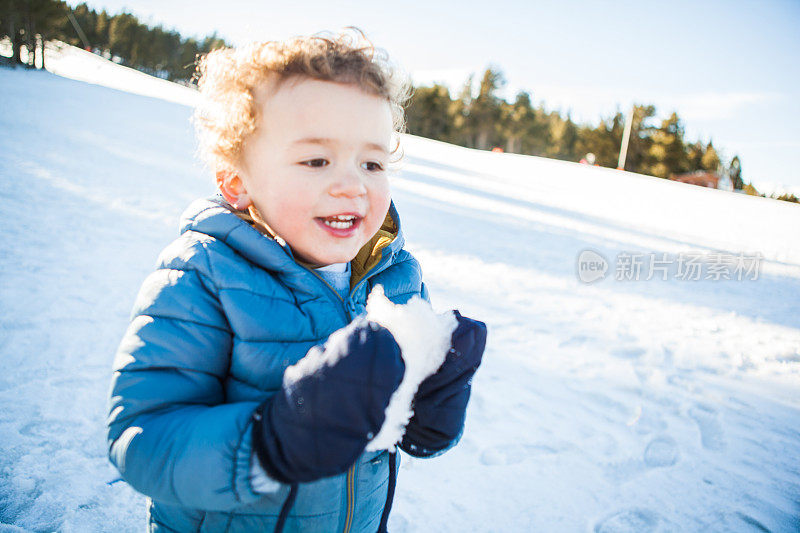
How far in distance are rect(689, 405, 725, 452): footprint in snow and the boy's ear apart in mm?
2616

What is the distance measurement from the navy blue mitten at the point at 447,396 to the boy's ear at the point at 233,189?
2.10 feet

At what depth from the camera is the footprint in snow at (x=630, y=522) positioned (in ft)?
6.32

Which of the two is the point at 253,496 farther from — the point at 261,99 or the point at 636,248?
the point at 636,248

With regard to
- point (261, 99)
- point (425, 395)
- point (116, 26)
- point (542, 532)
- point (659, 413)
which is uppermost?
point (116, 26)

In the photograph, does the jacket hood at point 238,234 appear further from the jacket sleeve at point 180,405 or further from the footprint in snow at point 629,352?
the footprint in snow at point 629,352

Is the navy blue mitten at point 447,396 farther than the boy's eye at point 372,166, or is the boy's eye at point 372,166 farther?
the boy's eye at point 372,166

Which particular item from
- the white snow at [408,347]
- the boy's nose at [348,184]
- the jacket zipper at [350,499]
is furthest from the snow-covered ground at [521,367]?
the boy's nose at [348,184]

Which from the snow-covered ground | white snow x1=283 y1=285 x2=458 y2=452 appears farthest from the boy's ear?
the snow-covered ground

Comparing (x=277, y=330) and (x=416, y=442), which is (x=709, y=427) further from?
(x=277, y=330)

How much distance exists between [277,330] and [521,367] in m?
2.31

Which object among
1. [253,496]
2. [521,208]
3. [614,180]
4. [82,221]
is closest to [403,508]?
[253,496]

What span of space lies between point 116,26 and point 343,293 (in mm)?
66291

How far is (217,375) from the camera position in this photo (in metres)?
1.04

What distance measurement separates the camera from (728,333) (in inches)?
154
